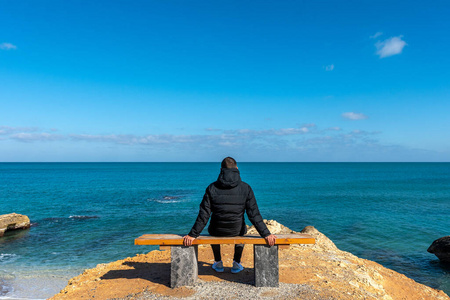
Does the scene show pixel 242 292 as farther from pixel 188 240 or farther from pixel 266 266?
pixel 188 240

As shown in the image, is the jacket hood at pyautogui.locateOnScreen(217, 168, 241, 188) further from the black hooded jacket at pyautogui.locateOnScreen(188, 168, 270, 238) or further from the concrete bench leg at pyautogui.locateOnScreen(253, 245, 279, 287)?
the concrete bench leg at pyautogui.locateOnScreen(253, 245, 279, 287)

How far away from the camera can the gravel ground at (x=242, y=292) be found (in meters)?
5.86

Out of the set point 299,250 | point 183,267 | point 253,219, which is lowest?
point 299,250

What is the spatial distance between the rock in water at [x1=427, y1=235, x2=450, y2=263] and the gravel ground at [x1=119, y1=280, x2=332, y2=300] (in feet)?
41.7

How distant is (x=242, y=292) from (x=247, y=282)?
1.83 feet

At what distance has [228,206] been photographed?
20.4ft

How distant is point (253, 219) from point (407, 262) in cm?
1322

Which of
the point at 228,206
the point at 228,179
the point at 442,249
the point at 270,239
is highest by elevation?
the point at 228,179

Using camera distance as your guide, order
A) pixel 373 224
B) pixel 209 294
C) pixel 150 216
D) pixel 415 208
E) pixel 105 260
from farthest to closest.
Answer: pixel 415 208, pixel 150 216, pixel 373 224, pixel 105 260, pixel 209 294

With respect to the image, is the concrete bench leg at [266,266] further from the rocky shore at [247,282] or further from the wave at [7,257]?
the wave at [7,257]

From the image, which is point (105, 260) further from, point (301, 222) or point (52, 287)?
point (301, 222)

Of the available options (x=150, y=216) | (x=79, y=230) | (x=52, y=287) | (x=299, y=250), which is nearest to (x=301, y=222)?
(x=150, y=216)

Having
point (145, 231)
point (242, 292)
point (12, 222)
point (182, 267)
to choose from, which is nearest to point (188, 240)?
point (182, 267)

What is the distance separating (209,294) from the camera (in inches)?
234
